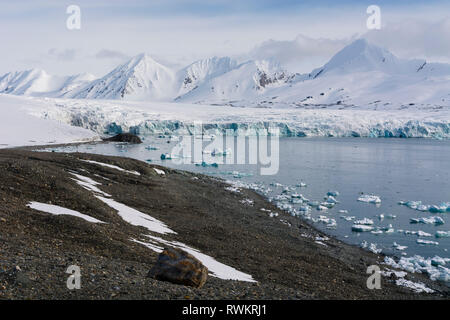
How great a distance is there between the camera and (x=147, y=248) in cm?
1133

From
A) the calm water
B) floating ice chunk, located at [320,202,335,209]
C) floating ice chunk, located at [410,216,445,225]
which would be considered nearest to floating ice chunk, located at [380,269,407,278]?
the calm water

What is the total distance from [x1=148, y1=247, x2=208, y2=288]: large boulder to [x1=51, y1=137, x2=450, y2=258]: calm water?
1061 centimetres

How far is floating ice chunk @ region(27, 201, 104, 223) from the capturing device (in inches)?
497

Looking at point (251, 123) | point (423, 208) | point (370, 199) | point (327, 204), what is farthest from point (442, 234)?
point (251, 123)

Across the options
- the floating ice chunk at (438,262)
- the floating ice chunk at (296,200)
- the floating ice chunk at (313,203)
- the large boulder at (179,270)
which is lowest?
the floating ice chunk at (438,262)

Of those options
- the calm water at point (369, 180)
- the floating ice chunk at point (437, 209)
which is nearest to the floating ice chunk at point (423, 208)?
the floating ice chunk at point (437, 209)

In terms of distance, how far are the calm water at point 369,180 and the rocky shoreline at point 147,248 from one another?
2606mm

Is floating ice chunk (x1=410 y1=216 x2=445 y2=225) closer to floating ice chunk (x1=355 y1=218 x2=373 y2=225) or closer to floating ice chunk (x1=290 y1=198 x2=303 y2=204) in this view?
floating ice chunk (x1=355 y1=218 x2=373 y2=225)

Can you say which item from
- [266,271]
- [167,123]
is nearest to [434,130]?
[167,123]

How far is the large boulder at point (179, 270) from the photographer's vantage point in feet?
25.1

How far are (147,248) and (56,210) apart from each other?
11.1ft

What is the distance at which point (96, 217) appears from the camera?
13.6m

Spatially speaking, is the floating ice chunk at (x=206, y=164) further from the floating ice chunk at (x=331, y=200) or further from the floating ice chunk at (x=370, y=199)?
the floating ice chunk at (x=370, y=199)

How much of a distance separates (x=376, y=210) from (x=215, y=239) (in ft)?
37.5
